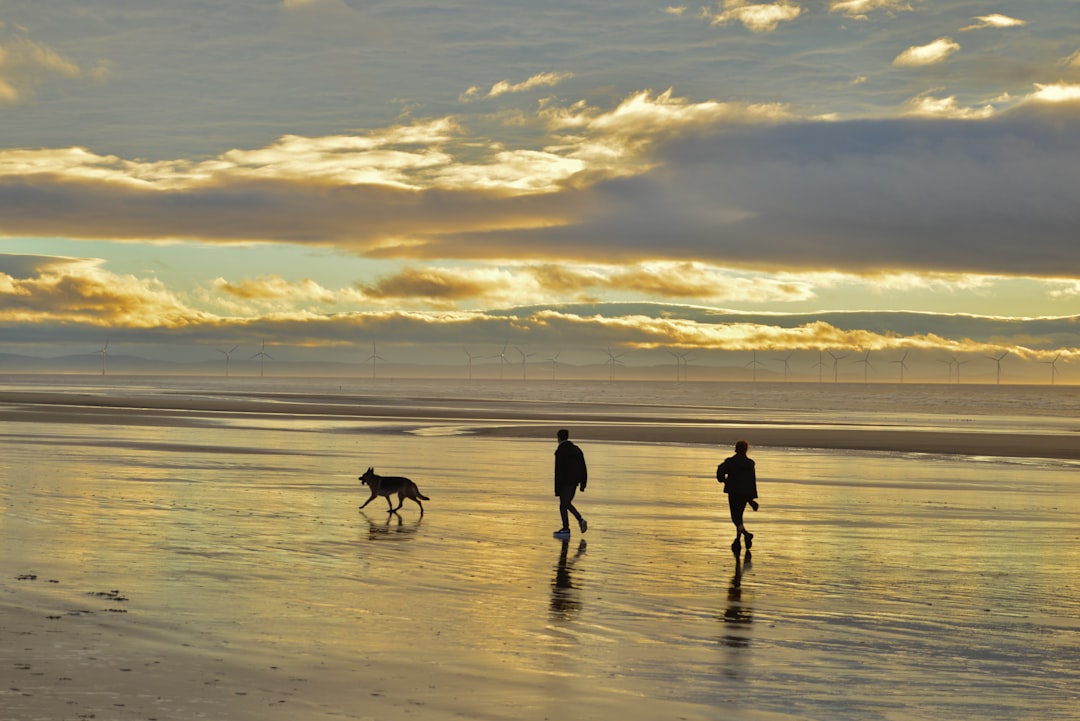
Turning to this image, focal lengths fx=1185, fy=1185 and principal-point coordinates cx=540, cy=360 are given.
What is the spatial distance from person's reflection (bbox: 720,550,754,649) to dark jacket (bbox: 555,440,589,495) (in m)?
5.29

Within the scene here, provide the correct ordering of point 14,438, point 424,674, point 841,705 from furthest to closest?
point 14,438, point 424,674, point 841,705

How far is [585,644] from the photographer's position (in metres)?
13.4

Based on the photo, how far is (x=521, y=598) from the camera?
16297mm

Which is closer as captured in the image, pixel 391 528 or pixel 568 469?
pixel 568 469

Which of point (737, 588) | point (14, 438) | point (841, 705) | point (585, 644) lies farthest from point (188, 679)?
point (14, 438)

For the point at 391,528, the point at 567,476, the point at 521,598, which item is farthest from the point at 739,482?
the point at 521,598

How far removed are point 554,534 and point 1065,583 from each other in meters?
8.94

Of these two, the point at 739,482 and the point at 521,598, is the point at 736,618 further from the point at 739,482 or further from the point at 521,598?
the point at 739,482

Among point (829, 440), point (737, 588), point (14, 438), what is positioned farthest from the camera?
point (829, 440)

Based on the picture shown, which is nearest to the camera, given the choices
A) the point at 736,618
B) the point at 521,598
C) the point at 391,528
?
the point at 736,618

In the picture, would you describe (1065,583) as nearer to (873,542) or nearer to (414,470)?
(873,542)

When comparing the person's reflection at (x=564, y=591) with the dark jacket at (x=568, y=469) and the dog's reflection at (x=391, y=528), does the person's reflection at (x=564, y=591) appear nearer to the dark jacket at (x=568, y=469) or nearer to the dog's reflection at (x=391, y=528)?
the dark jacket at (x=568, y=469)

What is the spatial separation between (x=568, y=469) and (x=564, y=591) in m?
6.75

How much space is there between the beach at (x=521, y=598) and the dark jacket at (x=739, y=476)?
3.52 feet
